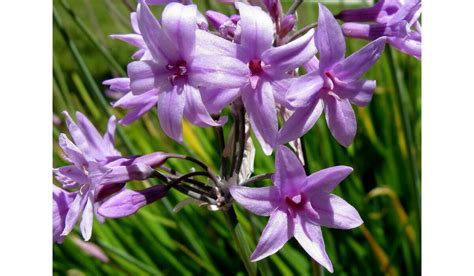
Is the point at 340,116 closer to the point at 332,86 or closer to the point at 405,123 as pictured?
the point at 332,86

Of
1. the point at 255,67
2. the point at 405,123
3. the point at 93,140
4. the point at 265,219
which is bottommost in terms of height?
the point at 265,219

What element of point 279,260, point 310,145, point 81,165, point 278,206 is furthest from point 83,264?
point 278,206

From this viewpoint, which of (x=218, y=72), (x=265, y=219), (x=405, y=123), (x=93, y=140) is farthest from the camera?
(x=265, y=219)

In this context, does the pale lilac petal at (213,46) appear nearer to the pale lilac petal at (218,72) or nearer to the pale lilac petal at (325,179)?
the pale lilac petal at (218,72)

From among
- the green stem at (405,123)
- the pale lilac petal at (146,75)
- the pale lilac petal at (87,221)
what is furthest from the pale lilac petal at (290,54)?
the green stem at (405,123)

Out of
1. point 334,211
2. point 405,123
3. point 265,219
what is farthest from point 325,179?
point 265,219

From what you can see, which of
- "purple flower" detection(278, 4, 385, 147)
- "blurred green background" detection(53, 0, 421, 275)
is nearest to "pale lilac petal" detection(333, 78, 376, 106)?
"purple flower" detection(278, 4, 385, 147)
